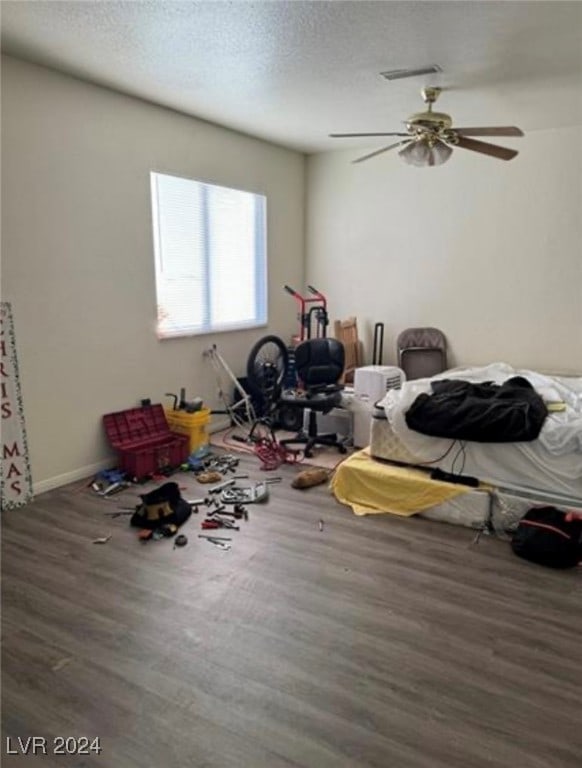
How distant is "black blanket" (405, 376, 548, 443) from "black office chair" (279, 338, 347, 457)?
3.61 feet

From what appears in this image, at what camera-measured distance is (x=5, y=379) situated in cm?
326

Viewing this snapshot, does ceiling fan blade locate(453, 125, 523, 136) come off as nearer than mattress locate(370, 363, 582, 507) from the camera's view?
No

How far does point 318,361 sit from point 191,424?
1138 mm

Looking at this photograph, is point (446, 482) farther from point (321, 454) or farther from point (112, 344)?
point (112, 344)

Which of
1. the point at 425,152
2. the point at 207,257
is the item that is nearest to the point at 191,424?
the point at 207,257

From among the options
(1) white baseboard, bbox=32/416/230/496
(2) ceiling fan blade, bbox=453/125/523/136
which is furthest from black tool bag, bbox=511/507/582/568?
(1) white baseboard, bbox=32/416/230/496

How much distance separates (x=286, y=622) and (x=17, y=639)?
1.07 meters

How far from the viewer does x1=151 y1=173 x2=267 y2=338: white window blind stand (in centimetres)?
440

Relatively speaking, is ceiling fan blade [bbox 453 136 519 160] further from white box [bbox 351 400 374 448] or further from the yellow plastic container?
the yellow plastic container

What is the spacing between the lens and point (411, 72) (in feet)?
10.8

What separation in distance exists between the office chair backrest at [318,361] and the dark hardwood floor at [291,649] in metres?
1.58

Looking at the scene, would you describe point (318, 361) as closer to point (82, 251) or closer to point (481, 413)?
point (481, 413)

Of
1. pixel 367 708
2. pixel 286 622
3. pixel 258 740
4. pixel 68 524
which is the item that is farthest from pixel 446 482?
pixel 68 524

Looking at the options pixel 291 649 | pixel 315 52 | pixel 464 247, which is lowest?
pixel 291 649
